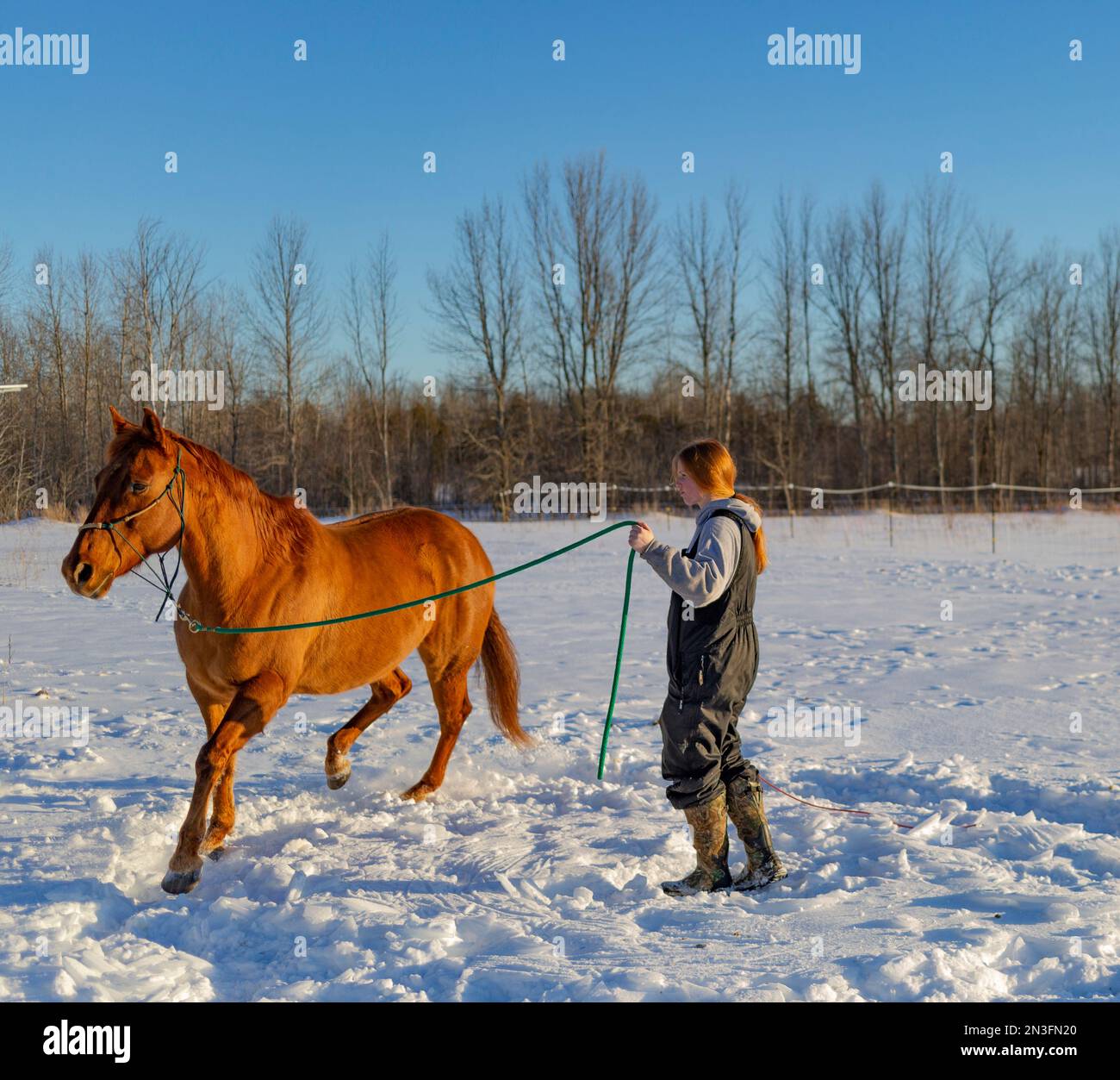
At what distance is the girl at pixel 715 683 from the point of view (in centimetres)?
356

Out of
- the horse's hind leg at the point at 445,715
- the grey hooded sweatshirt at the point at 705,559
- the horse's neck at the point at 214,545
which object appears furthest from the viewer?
the horse's hind leg at the point at 445,715

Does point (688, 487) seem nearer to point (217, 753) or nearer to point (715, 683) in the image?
point (715, 683)

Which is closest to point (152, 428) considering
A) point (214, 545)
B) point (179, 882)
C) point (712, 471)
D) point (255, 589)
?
point (214, 545)

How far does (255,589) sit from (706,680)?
1.98 meters

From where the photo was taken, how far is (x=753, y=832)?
373 cm

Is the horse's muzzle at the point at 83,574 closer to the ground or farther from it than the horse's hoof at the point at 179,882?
farther from it

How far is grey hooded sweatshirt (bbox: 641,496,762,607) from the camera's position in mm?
3385

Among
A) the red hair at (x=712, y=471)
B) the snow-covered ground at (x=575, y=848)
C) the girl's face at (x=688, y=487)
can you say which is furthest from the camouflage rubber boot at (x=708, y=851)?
the girl's face at (x=688, y=487)

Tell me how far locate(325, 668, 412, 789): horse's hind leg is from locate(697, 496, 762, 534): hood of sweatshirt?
7.63ft

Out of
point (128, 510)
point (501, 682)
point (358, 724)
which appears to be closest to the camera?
point (128, 510)

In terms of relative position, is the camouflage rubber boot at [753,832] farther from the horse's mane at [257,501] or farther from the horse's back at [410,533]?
the horse's mane at [257,501]

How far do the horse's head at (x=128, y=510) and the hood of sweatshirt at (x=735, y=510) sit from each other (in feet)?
7.03

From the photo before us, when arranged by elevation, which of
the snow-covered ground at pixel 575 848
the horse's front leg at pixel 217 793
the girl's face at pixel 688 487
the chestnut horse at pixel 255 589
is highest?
the girl's face at pixel 688 487
